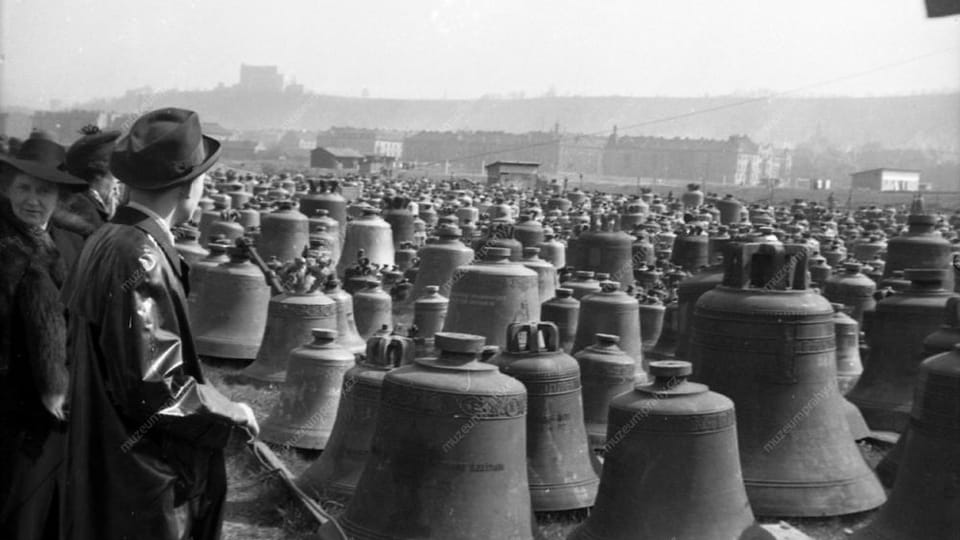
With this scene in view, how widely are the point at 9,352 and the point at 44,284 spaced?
33 centimetres

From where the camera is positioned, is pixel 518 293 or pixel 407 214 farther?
pixel 407 214

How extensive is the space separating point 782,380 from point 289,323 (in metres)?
4.32

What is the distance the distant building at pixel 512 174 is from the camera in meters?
46.0

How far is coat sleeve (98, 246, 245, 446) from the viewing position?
11.0ft

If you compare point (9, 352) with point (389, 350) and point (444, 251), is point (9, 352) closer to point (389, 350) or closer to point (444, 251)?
point (389, 350)

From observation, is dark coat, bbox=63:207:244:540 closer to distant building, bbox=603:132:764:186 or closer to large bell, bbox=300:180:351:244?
large bell, bbox=300:180:351:244

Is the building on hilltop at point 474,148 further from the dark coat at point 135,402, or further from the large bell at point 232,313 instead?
the dark coat at point 135,402

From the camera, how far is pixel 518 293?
9.41 m

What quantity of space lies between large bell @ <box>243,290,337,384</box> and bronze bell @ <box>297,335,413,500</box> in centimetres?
251

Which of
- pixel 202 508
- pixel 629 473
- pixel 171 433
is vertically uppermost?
pixel 171 433

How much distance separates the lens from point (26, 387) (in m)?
4.79

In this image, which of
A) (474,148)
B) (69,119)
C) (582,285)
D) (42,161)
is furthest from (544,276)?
(474,148)

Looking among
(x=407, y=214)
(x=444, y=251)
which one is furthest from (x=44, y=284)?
(x=407, y=214)

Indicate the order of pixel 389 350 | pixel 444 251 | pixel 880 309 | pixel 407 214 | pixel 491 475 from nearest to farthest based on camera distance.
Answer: pixel 491 475 → pixel 389 350 → pixel 880 309 → pixel 444 251 → pixel 407 214
